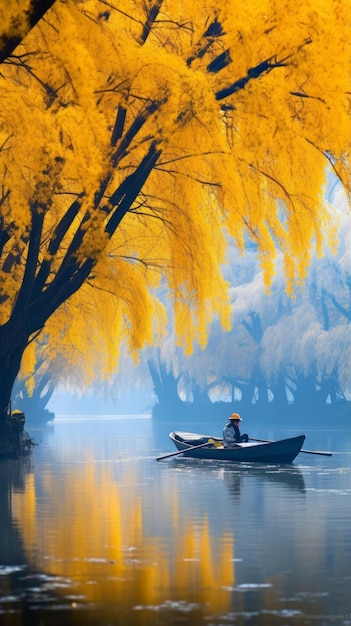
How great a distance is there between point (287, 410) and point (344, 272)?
9772 millimetres

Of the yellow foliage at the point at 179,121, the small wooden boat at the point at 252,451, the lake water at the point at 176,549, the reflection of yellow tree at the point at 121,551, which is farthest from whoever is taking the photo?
the small wooden boat at the point at 252,451

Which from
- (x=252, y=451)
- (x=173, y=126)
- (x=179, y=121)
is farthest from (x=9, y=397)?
(x=173, y=126)

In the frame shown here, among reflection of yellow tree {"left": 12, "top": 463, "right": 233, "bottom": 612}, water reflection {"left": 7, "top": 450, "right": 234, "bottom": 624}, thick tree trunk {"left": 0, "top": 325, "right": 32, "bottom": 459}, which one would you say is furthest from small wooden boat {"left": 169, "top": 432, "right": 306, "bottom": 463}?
reflection of yellow tree {"left": 12, "top": 463, "right": 233, "bottom": 612}

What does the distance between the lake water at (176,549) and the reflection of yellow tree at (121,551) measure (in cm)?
2

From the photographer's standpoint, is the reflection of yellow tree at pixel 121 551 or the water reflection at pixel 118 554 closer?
the water reflection at pixel 118 554

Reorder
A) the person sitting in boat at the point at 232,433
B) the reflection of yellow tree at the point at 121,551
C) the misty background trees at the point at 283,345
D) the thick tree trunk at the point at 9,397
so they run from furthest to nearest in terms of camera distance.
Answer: the misty background trees at the point at 283,345
the person sitting in boat at the point at 232,433
the thick tree trunk at the point at 9,397
the reflection of yellow tree at the point at 121,551

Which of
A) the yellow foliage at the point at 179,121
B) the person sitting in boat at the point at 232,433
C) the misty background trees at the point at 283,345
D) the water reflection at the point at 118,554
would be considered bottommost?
the water reflection at the point at 118,554

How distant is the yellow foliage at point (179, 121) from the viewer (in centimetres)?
2008

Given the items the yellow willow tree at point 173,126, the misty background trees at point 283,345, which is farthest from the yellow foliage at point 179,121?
the misty background trees at point 283,345

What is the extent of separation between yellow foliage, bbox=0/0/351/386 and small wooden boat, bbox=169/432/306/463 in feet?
11.4

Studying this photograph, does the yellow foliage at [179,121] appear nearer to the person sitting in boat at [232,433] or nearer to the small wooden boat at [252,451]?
the person sitting in boat at [232,433]

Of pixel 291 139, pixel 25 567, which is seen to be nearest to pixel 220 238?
pixel 291 139

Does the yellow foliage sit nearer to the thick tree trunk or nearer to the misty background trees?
the thick tree trunk

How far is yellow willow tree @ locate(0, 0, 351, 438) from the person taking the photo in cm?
2009
